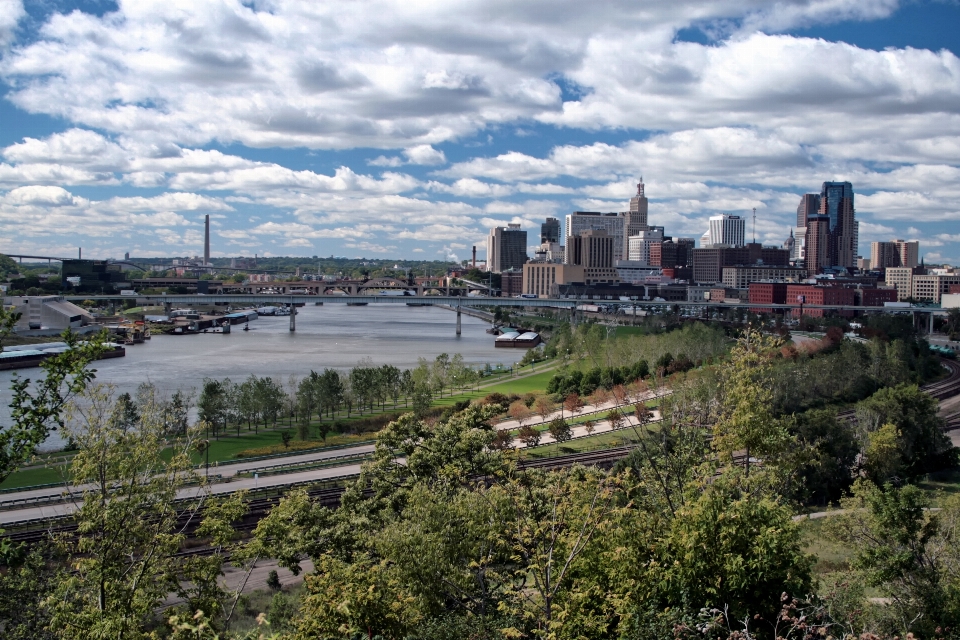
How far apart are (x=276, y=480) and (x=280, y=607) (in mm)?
6842

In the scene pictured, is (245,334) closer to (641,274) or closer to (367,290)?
(367,290)

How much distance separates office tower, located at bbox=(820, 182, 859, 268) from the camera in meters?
102

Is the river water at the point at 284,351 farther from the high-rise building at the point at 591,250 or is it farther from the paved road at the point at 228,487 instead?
the high-rise building at the point at 591,250

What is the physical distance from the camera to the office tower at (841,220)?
10150 cm

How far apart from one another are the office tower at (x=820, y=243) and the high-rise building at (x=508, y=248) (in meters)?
40.1

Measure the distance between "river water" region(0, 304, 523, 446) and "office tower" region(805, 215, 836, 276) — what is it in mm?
56945

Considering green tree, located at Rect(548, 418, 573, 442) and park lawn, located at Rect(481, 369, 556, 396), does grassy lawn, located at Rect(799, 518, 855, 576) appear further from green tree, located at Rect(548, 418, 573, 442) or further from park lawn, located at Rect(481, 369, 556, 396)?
park lawn, located at Rect(481, 369, 556, 396)

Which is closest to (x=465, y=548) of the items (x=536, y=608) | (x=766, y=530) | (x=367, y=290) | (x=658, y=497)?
(x=536, y=608)

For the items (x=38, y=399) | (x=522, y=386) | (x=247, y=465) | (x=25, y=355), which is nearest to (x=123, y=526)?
(x=38, y=399)

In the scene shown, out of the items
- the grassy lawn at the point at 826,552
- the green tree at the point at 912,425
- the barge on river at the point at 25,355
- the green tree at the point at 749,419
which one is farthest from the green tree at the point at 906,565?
the barge on river at the point at 25,355

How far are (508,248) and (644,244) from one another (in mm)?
20705

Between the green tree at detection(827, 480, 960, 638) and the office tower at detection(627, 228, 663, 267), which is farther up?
the office tower at detection(627, 228, 663, 267)

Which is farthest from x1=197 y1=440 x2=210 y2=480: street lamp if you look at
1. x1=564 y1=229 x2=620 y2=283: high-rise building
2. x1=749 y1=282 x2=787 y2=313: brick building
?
x1=564 y1=229 x2=620 y2=283: high-rise building

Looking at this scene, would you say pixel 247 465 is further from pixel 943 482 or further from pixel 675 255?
pixel 675 255
